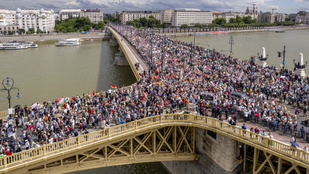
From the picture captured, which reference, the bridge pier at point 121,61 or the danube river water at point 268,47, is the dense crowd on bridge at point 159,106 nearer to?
the danube river water at point 268,47

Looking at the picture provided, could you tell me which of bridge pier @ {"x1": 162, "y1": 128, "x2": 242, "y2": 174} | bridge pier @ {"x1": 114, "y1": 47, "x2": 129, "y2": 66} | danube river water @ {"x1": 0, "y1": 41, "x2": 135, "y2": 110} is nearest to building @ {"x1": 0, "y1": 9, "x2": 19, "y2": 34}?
danube river water @ {"x1": 0, "y1": 41, "x2": 135, "y2": 110}

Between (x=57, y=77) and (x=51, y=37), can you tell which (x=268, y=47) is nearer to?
(x=57, y=77)

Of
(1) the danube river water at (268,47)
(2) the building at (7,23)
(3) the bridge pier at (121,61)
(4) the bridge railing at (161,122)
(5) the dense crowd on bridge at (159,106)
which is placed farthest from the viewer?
(2) the building at (7,23)

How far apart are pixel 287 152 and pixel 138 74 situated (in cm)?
2231

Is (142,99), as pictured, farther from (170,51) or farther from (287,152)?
(170,51)

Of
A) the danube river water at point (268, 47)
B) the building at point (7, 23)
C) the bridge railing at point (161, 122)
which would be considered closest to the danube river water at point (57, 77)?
the danube river water at point (268, 47)

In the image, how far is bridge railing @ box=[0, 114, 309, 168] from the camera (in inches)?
527

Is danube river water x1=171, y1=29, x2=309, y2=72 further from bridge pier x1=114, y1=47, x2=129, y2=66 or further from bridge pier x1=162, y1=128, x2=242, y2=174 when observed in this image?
bridge pier x1=162, y1=128, x2=242, y2=174

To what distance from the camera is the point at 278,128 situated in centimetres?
1611

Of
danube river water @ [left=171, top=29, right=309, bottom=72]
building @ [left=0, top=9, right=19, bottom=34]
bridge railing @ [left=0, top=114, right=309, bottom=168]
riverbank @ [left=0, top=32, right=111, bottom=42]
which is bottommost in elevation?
bridge railing @ [left=0, top=114, right=309, bottom=168]

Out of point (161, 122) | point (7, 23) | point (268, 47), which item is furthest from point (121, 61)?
point (7, 23)

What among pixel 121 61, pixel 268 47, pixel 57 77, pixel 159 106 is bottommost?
pixel 57 77

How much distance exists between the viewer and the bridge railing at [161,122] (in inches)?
527

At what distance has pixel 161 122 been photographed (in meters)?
17.2
